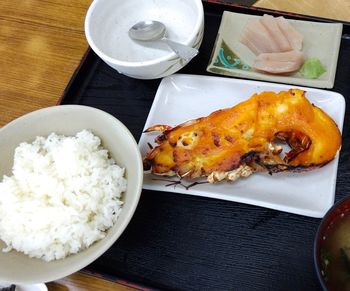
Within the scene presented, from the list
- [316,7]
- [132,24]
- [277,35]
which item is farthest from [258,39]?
[132,24]

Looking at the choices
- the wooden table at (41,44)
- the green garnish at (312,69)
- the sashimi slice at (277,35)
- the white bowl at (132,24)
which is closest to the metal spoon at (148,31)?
the white bowl at (132,24)

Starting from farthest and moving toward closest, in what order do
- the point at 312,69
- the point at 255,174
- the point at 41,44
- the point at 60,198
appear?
the point at 41,44 → the point at 312,69 → the point at 255,174 → the point at 60,198

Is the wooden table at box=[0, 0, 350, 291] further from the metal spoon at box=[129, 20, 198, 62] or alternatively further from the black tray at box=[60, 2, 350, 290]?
the black tray at box=[60, 2, 350, 290]

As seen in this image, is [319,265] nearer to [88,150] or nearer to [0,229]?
[88,150]

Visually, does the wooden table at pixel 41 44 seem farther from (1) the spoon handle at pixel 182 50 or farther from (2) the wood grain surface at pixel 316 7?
(1) the spoon handle at pixel 182 50

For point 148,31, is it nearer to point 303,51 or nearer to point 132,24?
point 132,24

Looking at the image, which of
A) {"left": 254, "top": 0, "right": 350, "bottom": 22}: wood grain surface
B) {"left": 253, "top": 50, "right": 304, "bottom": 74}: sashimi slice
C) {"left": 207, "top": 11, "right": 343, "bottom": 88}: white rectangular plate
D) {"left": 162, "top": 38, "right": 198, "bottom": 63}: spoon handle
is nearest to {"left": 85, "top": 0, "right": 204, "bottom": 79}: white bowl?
{"left": 162, "top": 38, "right": 198, "bottom": 63}: spoon handle

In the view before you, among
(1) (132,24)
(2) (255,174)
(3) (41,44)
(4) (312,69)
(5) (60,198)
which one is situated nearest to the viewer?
(5) (60,198)
